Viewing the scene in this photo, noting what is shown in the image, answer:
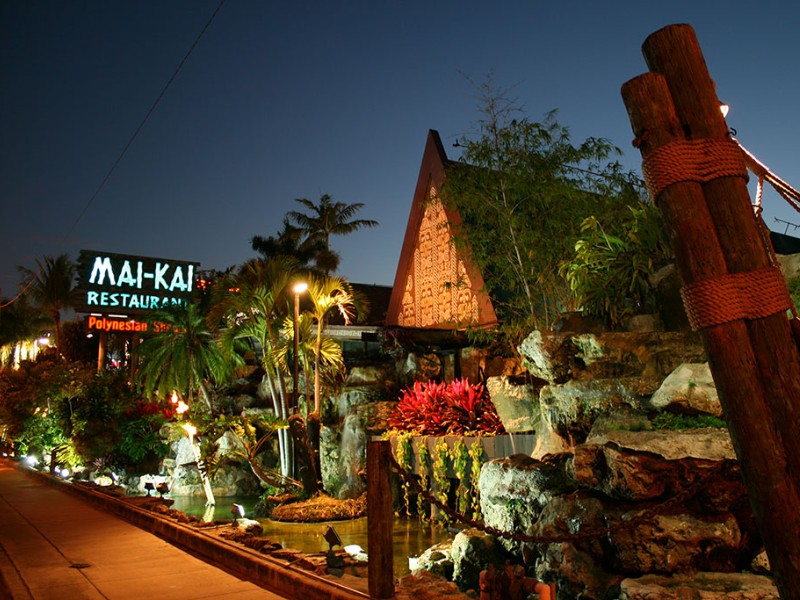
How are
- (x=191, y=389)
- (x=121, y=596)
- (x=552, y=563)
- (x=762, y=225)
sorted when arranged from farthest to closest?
(x=191, y=389), (x=552, y=563), (x=121, y=596), (x=762, y=225)

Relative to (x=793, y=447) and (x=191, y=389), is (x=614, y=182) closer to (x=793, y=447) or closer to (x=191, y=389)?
(x=793, y=447)

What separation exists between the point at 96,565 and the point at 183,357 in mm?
15904

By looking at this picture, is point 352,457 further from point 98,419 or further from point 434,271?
point 98,419

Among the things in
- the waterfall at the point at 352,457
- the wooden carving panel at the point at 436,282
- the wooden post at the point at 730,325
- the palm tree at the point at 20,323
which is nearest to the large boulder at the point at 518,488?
the wooden post at the point at 730,325

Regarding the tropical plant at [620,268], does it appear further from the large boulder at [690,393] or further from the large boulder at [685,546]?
the large boulder at [685,546]

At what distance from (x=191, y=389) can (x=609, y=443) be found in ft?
58.6

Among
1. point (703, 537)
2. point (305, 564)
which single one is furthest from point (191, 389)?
point (703, 537)

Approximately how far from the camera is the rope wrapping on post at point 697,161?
2.96 m

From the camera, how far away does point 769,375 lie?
9.03 feet

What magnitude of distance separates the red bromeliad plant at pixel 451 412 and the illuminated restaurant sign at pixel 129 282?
14.3 meters

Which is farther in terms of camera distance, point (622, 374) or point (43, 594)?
point (622, 374)

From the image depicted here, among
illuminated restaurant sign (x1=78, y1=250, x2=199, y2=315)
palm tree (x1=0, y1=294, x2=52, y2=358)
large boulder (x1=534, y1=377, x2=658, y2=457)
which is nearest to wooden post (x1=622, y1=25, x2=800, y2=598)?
large boulder (x1=534, y1=377, x2=658, y2=457)

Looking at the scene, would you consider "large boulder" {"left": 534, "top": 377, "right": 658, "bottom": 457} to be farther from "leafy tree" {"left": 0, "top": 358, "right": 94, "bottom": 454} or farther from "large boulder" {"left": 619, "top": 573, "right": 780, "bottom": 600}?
"leafy tree" {"left": 0, "top": 358, "right": 94, "bottom": 454}

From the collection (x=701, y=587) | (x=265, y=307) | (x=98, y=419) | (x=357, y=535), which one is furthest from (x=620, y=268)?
(x=98, y=419)
